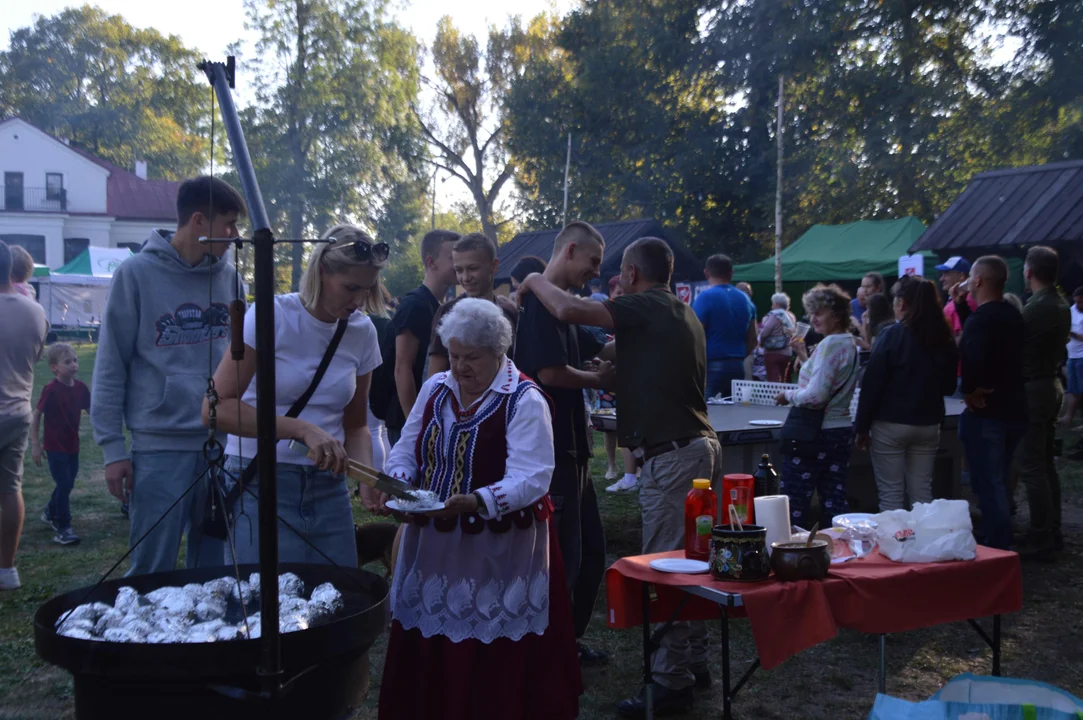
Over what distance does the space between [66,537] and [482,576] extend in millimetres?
5129

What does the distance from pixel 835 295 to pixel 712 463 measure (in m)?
2.18

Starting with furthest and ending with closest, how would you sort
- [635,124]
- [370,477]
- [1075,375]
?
[635,124]
[1075,375]
[370,477]

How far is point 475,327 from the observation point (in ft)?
10.5

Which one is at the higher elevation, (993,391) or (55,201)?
(55,201)

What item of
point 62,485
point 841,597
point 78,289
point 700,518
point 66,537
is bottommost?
point 66,537

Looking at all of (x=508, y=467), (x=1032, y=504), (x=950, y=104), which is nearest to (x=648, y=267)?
(x=508, y=467)

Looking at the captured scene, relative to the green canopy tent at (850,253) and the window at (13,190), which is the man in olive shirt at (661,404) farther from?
the window at (13,190)

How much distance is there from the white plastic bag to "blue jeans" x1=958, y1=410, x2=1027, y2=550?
279 cm

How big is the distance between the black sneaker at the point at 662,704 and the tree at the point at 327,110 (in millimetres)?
33633

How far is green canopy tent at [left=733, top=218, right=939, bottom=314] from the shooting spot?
18.0m

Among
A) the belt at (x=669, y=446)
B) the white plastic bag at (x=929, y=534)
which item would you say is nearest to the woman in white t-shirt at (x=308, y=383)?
the belt at (x=669, y=446)

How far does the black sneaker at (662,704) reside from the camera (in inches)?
160

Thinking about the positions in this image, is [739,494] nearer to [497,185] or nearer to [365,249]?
[365,249]

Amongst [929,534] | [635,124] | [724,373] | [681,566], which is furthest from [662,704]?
[635,124]
